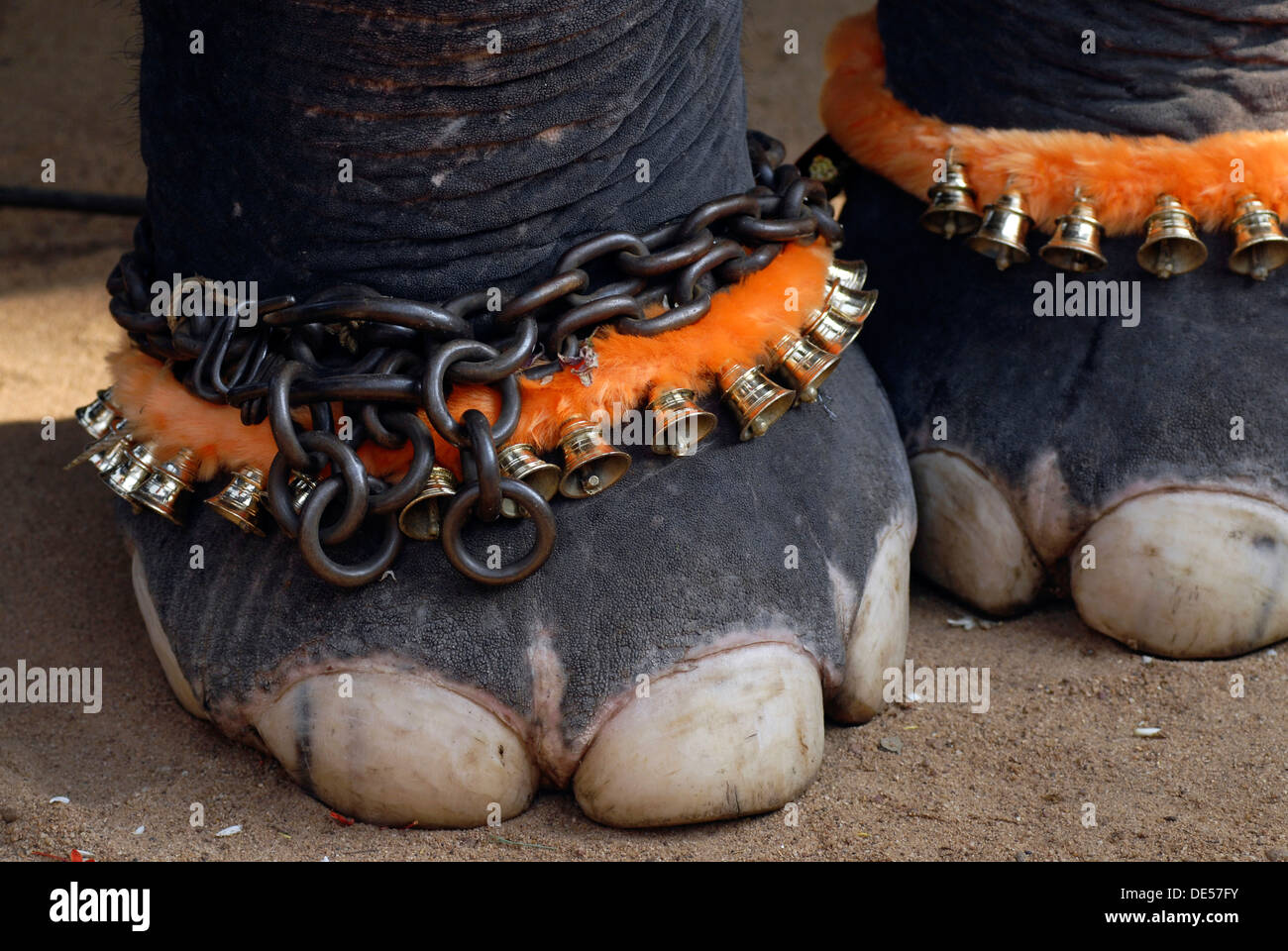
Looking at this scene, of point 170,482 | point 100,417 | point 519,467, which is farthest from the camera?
point 100,417

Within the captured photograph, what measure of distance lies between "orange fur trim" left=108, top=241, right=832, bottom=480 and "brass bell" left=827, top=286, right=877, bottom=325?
0.08 feet

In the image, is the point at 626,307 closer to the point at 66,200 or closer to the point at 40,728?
the point at 40,728

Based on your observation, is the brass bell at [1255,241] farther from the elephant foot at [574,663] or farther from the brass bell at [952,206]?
the elephant foot at [574,663]

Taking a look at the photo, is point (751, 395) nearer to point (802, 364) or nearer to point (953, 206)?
point (802, 364)

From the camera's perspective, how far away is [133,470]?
3.97 feet

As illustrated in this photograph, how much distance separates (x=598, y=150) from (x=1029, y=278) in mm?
492

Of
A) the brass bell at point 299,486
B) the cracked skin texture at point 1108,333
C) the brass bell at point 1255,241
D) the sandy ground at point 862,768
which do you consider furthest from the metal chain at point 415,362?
the brass bell at point 1255,241

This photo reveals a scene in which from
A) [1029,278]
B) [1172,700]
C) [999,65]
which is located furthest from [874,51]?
[1172,700]

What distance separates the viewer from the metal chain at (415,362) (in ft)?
3.45

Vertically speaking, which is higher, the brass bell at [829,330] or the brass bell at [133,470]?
the brass bell at [829,330]

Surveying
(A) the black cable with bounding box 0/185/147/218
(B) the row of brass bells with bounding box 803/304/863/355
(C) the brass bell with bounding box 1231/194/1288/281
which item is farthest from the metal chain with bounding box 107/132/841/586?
(A) the black cable with bounding box 0/185/147/218

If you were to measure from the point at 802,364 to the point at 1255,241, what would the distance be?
1.44ft

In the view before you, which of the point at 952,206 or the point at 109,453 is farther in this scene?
the point at 952,206

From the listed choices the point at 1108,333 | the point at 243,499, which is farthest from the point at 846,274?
the point at 243,499
